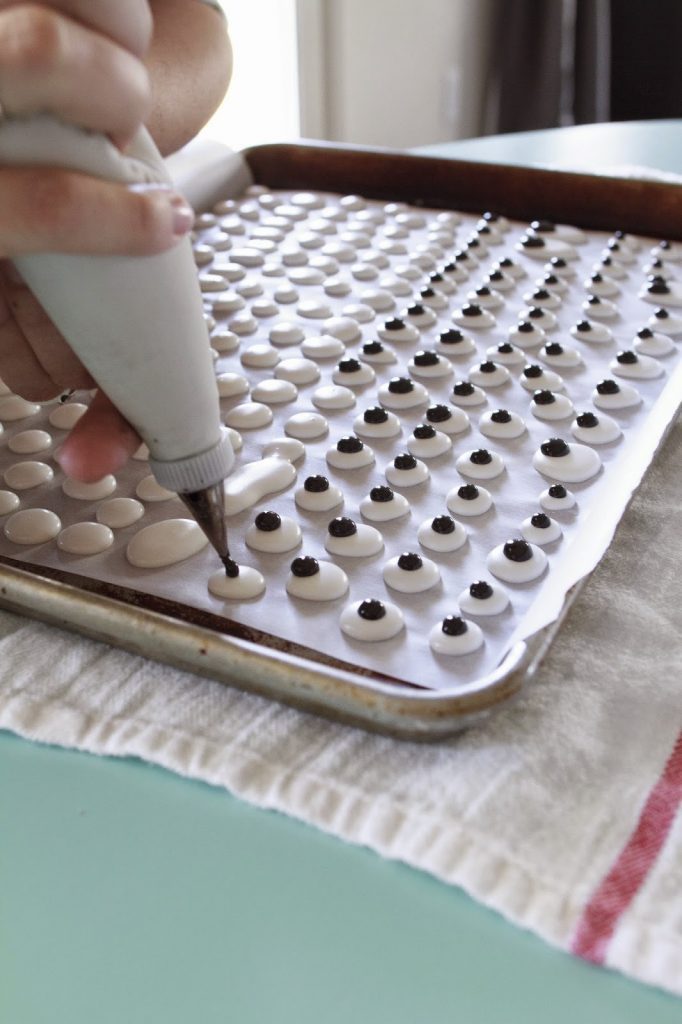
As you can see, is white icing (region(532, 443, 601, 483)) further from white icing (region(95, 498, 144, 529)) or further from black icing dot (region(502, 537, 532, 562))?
white icing (region(95, 498, 144, 529))

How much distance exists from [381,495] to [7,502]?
229 mm

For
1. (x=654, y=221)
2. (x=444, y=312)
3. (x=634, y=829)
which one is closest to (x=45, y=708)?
(x=634, y=829)

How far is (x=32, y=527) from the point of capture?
0.64m

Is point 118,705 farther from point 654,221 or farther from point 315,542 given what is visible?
point 654,221

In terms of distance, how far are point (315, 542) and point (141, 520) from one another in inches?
4.2

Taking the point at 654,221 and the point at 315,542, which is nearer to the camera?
the point at 315,542

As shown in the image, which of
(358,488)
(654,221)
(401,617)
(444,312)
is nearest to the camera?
(401,617)

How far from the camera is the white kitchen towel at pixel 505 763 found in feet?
1.39

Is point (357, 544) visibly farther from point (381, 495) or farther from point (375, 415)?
point (375, 415)

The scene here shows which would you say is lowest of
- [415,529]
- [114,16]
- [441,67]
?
[441,67]

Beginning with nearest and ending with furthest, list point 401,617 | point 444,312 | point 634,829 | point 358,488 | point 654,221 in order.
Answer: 1. point 634,829
2. point 401,617
3. point 358,488
4. point 444,312
5. point 654,221

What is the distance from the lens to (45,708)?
20.4 inches

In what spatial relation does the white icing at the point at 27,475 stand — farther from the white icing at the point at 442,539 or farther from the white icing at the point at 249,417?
the white icing at the point at 442,539

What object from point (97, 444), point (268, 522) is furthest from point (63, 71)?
point (268, 522)
